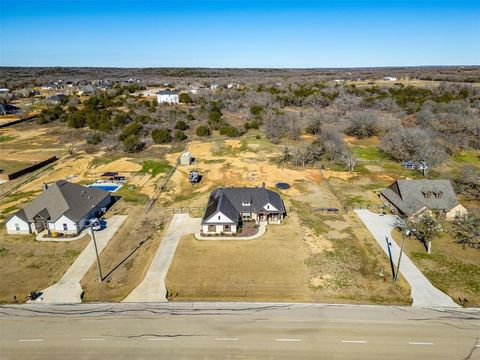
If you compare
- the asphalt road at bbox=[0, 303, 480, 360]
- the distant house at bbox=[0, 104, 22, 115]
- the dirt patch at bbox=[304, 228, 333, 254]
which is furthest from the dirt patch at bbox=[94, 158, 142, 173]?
the distant house at bbox=[0, 104, 22, 115]

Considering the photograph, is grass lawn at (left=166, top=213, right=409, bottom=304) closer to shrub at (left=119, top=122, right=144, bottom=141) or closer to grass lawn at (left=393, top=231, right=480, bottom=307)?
grass lawn at (left=393, top=231, right=480, bottom=307)

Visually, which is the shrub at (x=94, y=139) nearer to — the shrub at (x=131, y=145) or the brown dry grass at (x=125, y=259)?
the shrub at (x=131, y=145)

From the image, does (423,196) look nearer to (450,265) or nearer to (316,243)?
(450,265)

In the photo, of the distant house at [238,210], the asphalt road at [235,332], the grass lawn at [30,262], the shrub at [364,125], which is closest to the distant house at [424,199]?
the distant house at [238,210]

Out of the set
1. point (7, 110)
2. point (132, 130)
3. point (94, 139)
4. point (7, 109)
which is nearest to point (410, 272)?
point (132, 130)

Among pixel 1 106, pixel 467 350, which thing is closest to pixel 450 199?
pixel 467 350
